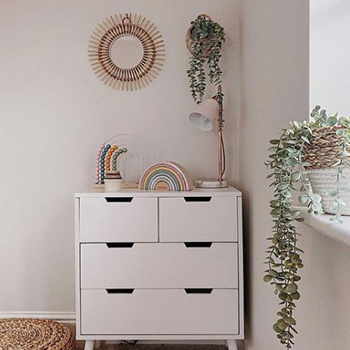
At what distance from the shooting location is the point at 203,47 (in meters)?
2.71

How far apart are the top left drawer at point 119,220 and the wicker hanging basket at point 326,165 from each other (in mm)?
1308

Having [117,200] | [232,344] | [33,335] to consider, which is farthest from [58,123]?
[232,344]

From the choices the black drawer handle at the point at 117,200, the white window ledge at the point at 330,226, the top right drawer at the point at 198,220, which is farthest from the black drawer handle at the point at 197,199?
the white window ledge at the point at 330,226

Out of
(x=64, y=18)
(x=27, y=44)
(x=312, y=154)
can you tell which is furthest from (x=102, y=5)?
(x=312, y=154)

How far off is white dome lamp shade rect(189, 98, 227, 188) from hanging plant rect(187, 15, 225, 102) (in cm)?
9

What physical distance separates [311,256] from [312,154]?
330mm

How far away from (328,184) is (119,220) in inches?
56.2

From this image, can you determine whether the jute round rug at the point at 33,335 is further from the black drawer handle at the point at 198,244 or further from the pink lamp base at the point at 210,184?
the pink lamp base at the point at 210,184

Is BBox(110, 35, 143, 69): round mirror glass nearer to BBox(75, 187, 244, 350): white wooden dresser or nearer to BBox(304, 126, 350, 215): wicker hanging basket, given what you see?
BBox(75, 187, 244, 350): white wooden dresser

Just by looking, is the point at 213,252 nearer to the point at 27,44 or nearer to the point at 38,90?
the point at 38,90

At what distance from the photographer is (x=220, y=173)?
2705 mm

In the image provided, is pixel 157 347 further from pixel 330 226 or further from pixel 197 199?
pixel 330 226

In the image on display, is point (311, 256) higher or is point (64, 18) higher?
point (64, 18)

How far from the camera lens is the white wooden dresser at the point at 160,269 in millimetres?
2391
